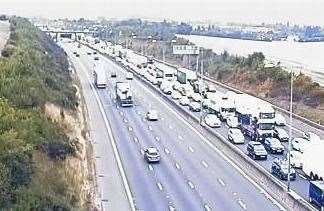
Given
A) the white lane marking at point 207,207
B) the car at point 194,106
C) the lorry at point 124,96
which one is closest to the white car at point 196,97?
the car at point 194,106

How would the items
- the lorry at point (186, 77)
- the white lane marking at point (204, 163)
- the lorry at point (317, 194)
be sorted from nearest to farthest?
the lorry at point (317, 194) < the white lane marking at point (204, 163) < the lorry at point (186, 77)

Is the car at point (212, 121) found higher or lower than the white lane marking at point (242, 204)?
lower

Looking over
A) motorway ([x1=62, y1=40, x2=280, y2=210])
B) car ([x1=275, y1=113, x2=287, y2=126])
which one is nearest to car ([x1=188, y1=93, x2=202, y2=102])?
motorway ([x1=62, y1=40, x2=280, y2=210])

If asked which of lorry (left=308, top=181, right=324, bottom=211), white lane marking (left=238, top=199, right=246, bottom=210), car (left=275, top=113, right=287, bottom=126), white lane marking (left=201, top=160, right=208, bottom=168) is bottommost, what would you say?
white lane marking (left=201, top=160, right=208, bottom=168)

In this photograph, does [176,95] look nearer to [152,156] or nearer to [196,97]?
[196,97]

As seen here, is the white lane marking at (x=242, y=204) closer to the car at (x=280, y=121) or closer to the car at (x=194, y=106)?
the car at (x=280, y=121)

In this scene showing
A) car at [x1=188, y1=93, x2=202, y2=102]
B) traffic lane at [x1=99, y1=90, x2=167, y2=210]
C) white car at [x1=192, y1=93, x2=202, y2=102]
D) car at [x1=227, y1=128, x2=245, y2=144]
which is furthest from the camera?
car at [x1=188, y1=93, x2=202, y2=102]

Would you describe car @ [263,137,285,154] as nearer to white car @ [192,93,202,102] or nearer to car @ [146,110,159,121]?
car @ [146,110,159,121]
